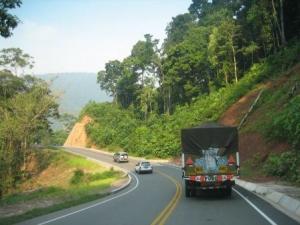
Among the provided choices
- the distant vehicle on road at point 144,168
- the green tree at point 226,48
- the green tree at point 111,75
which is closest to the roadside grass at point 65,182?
the distant vehicle on road at point 144,168

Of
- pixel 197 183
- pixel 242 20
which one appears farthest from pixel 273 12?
pixel 197 183

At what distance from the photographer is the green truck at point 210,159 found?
2272 centimetres

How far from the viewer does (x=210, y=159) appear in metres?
23.1

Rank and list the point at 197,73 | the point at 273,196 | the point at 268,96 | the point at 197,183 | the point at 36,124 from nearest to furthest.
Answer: the point at 273,196 < the point at 197,183 < the point at 268,96 < the point at 36,124 < the point at 197,73

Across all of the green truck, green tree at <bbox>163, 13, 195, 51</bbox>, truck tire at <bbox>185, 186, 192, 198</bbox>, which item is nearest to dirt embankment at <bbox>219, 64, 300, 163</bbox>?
the green truck

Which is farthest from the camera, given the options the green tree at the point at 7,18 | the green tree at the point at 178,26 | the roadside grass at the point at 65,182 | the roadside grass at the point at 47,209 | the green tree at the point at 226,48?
the green tree at the point at 178,26

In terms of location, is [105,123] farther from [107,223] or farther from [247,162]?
[107,223]

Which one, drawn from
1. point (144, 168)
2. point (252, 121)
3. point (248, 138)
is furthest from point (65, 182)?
point (248, 138)

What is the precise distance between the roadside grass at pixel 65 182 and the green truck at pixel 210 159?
582 cm

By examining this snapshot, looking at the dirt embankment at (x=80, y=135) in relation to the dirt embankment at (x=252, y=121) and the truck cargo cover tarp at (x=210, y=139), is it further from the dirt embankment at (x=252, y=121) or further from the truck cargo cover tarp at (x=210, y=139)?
the truck cargo cover tarp at (x=210, y=139)

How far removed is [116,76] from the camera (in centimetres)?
13888

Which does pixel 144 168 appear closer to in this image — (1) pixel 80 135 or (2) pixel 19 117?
(2) pixel 19 117

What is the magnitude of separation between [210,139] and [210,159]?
3.67 feet

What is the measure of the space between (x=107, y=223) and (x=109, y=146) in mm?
90723
